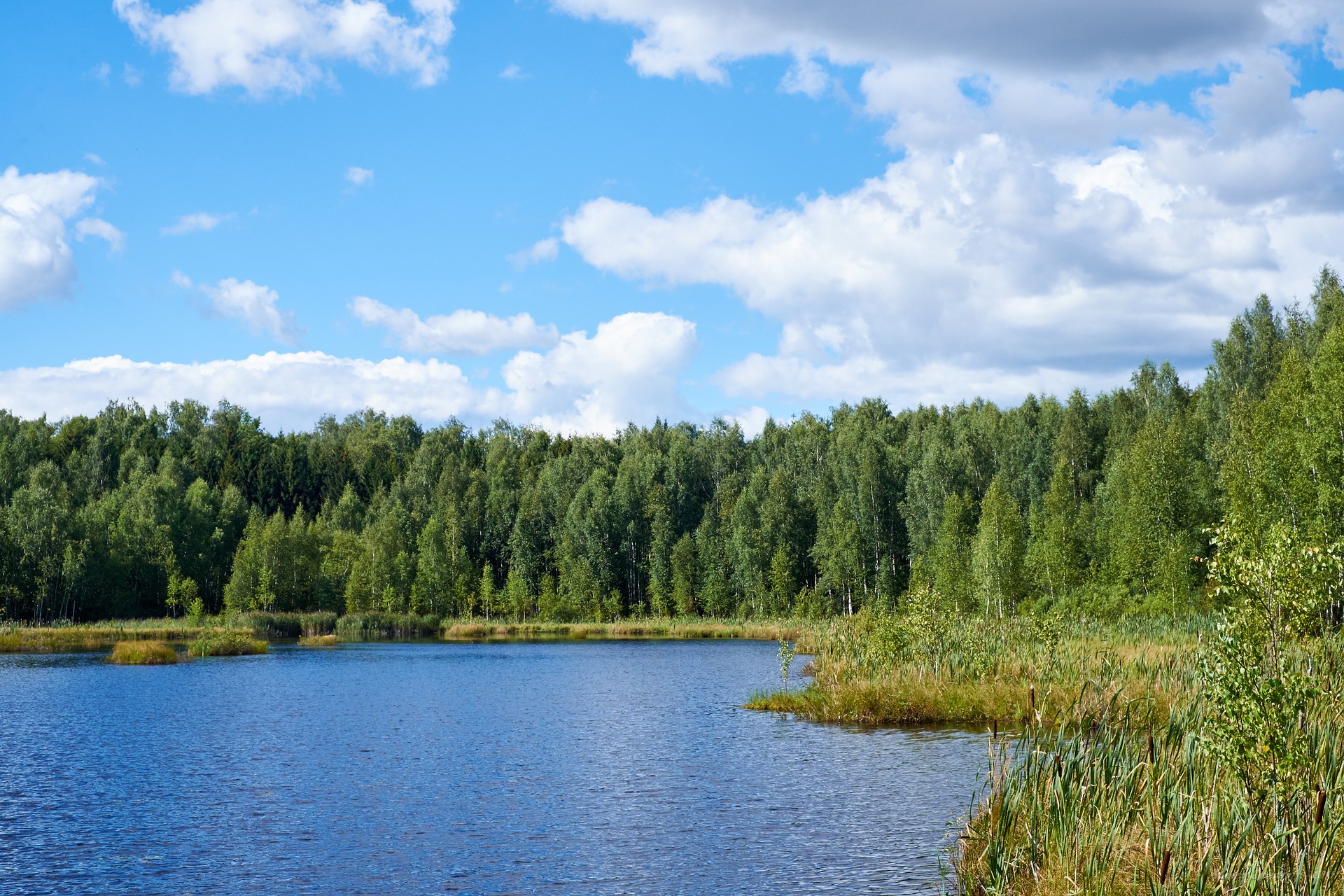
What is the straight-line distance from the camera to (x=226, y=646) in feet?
262

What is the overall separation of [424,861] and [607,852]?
357cm

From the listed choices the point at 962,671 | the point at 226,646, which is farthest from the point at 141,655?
the point at 962,671

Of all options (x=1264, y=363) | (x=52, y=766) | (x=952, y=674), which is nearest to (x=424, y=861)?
(x=52, y=766)

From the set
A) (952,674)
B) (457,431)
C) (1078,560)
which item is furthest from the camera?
(457,431)

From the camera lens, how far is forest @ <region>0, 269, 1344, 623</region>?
8069cm

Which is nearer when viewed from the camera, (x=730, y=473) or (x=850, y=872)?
(x=850, y=872)

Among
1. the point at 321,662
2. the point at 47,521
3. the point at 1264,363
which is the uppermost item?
the point at 1264,363

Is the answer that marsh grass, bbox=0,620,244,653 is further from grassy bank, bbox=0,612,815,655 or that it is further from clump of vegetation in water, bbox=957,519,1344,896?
clump of vegetation in water, bbox=957,519,1344,896

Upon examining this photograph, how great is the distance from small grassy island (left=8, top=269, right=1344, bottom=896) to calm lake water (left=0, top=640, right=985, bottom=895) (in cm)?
377

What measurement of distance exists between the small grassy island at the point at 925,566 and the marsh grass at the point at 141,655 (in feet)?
0.86

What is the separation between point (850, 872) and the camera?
19141mm

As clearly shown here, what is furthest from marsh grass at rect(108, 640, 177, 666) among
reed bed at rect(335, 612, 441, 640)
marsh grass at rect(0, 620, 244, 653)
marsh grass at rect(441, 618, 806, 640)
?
marsh grass at rect(441, 618, 806, 640)

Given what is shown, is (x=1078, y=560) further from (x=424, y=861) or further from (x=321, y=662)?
(x=424, y=861)

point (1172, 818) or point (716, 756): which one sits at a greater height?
point (1172, 818)
